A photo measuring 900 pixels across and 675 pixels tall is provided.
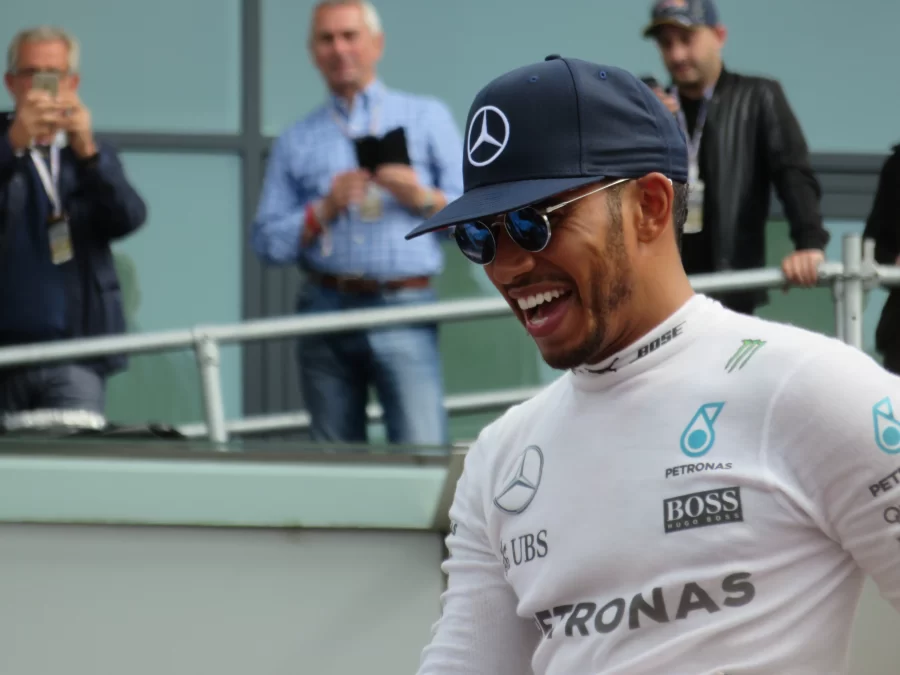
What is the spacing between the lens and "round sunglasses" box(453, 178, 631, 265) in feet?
6.37

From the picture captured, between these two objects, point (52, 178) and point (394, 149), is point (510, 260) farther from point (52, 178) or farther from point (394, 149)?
point (52, 178)

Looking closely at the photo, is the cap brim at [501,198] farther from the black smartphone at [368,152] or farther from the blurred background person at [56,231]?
the blurred background person at [56,231]

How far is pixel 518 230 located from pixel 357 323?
2.40 m

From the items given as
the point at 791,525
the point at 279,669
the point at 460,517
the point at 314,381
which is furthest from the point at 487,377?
the point at 791,525

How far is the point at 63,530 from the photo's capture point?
429 cm

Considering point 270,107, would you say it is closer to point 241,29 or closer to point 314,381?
point 241,29

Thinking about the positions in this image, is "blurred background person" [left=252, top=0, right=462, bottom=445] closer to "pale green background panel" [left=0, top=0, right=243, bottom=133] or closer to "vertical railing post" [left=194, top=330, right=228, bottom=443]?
"vertical railing post" [left=194, top=330, right=228, bottom=443]

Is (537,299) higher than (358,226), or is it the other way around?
(537,299)

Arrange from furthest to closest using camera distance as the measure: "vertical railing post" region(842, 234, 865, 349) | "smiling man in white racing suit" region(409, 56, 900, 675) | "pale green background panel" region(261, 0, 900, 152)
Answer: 1. "pale green background panel" region(261, 0, 900, 152)
2. "vertical railing post" region(842, 234, 865, 349)
3. "smiling man in white racing suit" region(409, 56, 900, 675)

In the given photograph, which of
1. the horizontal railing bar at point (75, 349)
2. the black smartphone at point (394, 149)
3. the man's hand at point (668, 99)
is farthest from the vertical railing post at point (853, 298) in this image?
the horizontal railing bar at point (75, 349)

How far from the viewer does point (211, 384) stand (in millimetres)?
4543

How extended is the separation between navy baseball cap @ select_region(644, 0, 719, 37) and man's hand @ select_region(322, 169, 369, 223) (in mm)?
943

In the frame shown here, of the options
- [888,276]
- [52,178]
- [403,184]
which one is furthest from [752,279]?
[52,178]

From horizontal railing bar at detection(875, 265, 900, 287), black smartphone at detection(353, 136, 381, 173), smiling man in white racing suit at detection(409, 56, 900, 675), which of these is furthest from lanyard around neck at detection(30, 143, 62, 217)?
smiling man in white racing suit at detection(409, 56, 900, 675)
